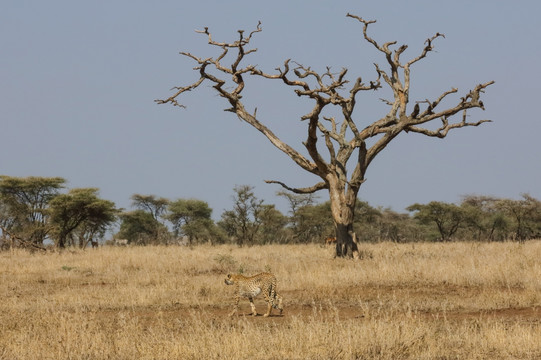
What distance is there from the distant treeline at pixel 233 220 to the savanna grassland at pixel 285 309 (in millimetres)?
10896

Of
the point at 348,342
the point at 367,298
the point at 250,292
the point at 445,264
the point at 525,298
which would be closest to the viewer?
the point at 348,342

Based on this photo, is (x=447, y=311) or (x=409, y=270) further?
(x=409, y=270)

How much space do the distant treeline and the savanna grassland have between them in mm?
10896

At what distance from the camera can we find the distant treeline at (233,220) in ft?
117

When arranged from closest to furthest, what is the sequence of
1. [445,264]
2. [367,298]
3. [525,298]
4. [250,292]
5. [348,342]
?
[348,342], [250,292], [525,298], [367,298], [445,264]

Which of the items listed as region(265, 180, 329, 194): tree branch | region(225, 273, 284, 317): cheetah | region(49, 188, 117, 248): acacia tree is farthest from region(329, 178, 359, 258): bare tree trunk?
region(49, 188, 117, 248): acacia tree

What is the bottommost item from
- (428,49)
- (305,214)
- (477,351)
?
(477,351)

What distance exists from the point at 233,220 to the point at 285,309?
28946 millimetres

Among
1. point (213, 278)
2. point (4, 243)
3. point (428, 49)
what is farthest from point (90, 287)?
point (4, 243)

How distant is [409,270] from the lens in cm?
1644

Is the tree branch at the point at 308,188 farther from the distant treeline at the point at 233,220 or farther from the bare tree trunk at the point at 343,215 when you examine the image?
the distant treeline at the point at 233,220

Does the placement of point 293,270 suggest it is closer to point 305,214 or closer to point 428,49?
point 428,49

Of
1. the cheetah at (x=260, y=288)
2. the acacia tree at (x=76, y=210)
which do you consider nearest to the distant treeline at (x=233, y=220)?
the acacia tree at (x=76, y=210)

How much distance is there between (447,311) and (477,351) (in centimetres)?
380
